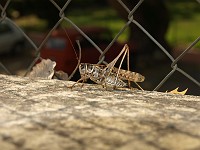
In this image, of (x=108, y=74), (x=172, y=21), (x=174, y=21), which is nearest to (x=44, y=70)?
(x=108, y=74)

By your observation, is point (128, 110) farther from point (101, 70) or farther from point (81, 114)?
point (101, 70)

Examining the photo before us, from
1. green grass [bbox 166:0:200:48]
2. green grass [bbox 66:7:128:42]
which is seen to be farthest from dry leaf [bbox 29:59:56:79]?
green grass [bbox 66:7:128:42]

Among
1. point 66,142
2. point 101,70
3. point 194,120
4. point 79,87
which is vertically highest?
point 101,70

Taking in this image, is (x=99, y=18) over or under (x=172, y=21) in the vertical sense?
over

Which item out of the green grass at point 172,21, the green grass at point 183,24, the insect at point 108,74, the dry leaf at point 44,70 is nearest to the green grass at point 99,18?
the green grass at point 172,21

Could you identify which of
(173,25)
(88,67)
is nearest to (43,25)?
(173,25)

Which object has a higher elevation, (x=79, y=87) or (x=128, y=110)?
(x=79, y=87)

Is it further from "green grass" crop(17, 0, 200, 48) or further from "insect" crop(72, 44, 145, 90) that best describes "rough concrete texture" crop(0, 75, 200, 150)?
"green grass" crop(17, 0, 200, 48)

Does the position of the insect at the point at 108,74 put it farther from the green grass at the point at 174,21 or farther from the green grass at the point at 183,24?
the green grass at the point at 174,21

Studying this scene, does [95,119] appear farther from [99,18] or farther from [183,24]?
[99,18]
